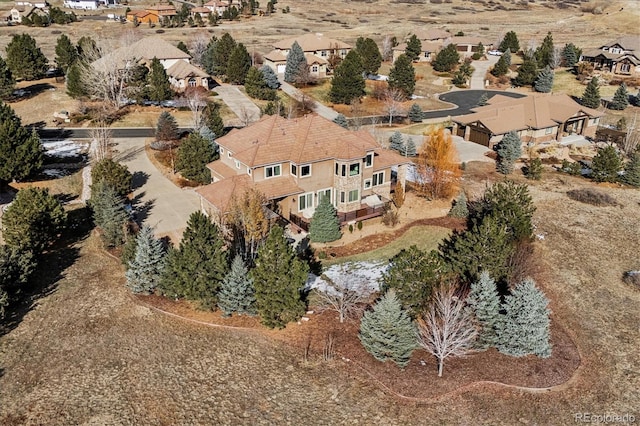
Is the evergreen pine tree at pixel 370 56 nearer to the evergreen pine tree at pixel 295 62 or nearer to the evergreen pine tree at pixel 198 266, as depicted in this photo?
the evergreen pine tree at pixel 295 62

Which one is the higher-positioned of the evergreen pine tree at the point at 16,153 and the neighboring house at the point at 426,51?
the neighboring house at the point at 426,51

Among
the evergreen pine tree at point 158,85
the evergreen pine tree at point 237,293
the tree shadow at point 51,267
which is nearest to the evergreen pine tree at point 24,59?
the evergreen pine tree at point 158,85

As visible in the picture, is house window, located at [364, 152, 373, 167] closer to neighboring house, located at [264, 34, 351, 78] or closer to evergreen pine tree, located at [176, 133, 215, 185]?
evergreen pine tree, located at [176, 133, 215, 185]

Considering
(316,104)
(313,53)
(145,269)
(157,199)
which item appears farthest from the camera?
(313,53)

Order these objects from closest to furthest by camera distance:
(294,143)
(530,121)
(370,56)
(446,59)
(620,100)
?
(294,143), (530,121), (620,100), (370,56), (446,59)

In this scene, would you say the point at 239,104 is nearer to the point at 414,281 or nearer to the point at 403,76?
the point at 403,76

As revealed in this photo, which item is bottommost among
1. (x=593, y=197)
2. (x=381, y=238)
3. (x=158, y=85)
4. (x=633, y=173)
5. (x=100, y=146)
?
(x=381, y=238)

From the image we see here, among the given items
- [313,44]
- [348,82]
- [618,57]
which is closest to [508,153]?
[348,82]
